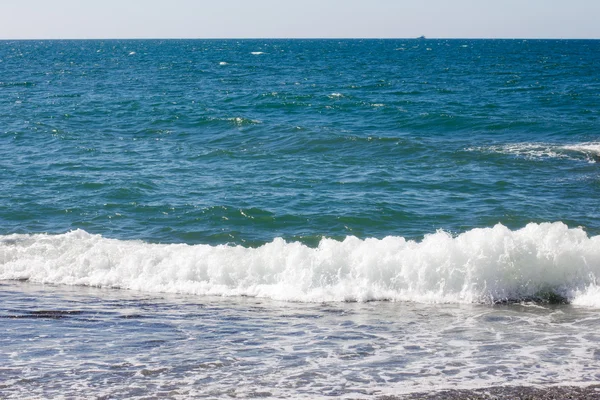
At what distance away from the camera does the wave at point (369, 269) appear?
12.7 m

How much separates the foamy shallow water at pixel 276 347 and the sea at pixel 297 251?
0.04m

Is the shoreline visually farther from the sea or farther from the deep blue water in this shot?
the deep blue water

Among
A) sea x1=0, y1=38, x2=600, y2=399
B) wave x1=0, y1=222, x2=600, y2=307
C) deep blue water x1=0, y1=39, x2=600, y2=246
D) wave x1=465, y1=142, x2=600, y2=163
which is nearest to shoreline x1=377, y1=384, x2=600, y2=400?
sea x1=0, y1=38, x2=600, y2=399

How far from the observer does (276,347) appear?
9523 mm

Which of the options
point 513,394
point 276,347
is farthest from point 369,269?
point 513,394

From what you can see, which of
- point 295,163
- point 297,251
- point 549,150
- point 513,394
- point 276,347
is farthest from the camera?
point 549,150

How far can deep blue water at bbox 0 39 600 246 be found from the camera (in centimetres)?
1762

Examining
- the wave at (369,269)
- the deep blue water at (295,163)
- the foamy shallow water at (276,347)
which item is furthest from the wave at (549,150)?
the foamy shallow water at (276,347)

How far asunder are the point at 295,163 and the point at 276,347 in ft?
48.0

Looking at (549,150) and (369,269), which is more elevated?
(549,150)

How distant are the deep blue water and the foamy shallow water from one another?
471 cm

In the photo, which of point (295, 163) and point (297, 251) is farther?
point (295, 163)

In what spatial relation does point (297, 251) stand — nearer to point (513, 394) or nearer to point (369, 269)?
point (369, 269)

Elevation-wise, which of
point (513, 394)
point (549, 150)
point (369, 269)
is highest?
point (549, 150)
